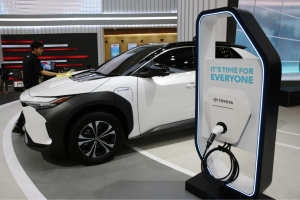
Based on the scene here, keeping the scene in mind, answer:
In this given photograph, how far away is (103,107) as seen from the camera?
273 centimetres

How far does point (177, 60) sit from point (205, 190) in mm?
1809

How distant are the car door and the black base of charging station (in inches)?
38.9

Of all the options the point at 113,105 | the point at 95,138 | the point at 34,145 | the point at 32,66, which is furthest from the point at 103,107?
the point at 32,66

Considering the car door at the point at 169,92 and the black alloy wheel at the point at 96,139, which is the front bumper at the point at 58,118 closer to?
the black alloy wheel at the point at 96,139

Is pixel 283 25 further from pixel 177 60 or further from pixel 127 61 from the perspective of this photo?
pixel 127 61

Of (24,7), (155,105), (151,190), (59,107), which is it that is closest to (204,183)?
(151,190)

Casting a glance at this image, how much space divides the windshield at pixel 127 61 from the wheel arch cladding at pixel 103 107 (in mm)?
439

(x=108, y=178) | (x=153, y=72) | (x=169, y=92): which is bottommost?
(x=108, y=178)

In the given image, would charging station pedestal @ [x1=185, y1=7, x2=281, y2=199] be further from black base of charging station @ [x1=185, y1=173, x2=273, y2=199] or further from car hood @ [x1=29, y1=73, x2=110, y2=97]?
car hood @ [x1=29, y1=73, x2=110, y2=97]

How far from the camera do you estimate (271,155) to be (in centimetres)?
174

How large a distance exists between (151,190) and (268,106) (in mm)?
1322

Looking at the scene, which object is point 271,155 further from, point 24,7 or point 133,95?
point 24,7

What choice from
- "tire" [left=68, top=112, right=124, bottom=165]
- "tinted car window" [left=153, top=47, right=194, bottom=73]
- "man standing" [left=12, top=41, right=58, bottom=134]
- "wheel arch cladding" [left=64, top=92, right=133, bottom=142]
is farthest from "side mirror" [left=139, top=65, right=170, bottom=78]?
"man standing" [left=12, top=41, right=58, bottom=134]

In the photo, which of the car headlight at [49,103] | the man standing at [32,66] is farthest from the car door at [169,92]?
the man standing at [32,66]
